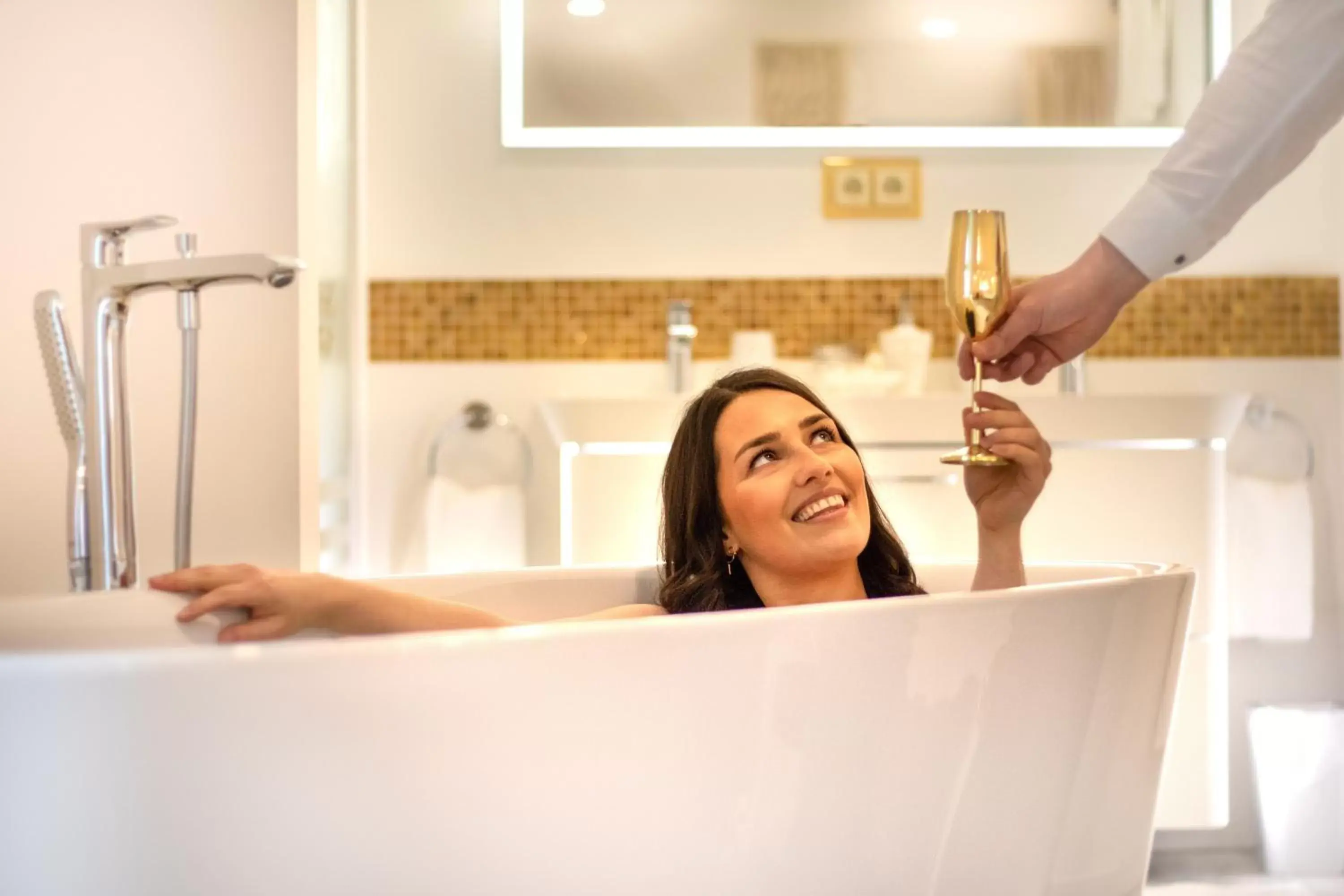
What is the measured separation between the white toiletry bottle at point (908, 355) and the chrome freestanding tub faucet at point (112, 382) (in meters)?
1.52

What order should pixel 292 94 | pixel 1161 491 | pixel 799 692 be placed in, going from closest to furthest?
pixel 799 692, pixel 292 94, pixel 1161 491

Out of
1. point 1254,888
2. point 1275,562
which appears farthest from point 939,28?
point 1254,888

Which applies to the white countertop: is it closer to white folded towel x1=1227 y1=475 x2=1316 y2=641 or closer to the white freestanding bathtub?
white folded towel x1=1227 y1=475 x2=1316 y2=641

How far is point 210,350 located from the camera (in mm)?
2270

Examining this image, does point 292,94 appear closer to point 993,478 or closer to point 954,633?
point 993,478

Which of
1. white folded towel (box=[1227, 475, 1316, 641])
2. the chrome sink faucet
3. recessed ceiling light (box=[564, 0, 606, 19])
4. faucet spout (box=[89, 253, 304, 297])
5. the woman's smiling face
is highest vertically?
recessed ceiling light (box=[564, 0, 606, 19])

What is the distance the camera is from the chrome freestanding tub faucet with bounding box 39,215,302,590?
5.40ft

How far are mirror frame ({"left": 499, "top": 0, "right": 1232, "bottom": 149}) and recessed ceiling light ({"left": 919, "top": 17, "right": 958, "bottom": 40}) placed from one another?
0.20 meters

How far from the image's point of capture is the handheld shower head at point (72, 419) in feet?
5.29

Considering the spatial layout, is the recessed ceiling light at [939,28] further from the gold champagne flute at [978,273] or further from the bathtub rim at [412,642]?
the bathtub rim at [412,642]

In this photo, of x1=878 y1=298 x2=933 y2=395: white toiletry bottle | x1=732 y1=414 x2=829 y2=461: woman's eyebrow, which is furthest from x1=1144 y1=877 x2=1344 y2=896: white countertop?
x1=732 y1=414 x2=829 y2=461: woman's eyebrow

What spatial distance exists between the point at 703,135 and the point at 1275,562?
4.89ft

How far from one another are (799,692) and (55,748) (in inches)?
21.0

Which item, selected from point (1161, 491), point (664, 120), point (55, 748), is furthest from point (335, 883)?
point (664, 120)
